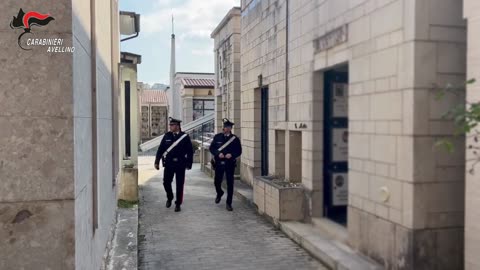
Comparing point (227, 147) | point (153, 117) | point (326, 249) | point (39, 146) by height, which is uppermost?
point (153, 117)

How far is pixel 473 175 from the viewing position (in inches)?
143

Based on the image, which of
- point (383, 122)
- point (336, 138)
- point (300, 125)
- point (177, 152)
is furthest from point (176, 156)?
point (383, 122)

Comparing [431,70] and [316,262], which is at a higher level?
[431,70]

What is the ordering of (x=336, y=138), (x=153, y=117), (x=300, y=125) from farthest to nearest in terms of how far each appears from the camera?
→ (x=153, y=117), (x=300, y=125), (x=336, y=138)

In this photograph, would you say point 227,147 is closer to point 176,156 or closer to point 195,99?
point 176,156

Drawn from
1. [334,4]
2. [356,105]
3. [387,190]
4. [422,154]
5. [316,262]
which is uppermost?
[334,4]

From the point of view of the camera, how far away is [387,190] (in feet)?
14.8

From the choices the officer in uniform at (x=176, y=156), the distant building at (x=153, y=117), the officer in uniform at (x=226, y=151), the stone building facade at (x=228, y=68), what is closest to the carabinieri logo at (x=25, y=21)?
the officer in uniform at (x=176, y=156)

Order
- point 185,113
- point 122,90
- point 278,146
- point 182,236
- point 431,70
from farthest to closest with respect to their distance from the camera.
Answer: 1. point 185,113
2. point 122,90
3. point 278,146
4. point 182,236
5. point 431,70

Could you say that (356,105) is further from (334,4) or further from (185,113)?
(185,113)

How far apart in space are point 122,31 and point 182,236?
5.15 meters

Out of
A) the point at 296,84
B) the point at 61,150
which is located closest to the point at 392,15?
the point at 296,84

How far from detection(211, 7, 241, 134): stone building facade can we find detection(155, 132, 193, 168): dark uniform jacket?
11.9 ft

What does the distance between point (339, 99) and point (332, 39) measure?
1059 mm
